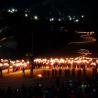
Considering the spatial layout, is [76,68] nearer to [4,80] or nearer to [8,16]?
[4,80]

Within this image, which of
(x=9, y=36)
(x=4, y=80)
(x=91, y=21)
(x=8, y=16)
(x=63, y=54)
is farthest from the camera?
(x=91, y=21)

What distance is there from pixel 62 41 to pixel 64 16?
97.8 ft

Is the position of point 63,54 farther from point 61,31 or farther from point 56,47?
point 61,31

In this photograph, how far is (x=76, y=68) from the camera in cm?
2559

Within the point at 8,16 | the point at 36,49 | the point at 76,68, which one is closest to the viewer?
the point at 76,68

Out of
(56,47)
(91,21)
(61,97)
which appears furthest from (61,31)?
(61,97)

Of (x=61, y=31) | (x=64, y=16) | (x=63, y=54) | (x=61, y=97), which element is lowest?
(x=61, y=97)

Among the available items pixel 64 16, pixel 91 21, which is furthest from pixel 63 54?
pixel 64 16

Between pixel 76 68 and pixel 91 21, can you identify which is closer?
pixel 76 68

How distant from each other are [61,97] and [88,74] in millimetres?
8785

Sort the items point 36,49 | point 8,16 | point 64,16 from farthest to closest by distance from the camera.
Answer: point 64,16 < point 8,16 < point 36,49

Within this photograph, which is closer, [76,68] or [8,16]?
[76,68]

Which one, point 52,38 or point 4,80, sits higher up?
point 52,38

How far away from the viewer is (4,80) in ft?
74.6
